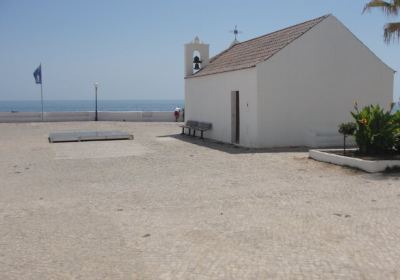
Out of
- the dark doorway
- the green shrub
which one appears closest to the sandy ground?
the green shrub

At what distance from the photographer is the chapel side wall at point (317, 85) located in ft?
60.5

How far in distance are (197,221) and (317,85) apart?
1237cm

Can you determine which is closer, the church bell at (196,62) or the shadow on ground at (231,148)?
the shadow on ground at (231,148)

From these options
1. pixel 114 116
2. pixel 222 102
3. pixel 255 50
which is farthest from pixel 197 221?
pixel 114 116

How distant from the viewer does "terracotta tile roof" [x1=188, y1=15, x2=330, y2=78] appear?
19016 millimetres

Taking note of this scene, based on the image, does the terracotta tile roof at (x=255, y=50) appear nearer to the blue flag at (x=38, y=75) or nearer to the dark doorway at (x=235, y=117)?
the dark doorway at (x=235, y=117)

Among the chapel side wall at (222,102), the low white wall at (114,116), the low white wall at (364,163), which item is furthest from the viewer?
the low white wall at (114,116)

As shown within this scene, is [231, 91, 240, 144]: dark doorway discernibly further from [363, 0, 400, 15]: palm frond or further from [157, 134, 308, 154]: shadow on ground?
[363, 0, 400, 15]: palm frond

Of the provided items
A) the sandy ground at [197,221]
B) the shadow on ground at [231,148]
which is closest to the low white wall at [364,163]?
the sandy ground at [197,221]

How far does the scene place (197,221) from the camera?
798 cm

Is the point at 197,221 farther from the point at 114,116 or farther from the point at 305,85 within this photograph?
the point at 114,116

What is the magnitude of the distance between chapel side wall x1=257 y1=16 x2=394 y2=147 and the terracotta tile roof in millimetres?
446

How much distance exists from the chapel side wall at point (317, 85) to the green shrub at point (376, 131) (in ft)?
13.1

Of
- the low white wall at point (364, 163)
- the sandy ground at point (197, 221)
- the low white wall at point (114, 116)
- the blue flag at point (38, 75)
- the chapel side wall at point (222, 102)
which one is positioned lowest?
the sandy ground at point (197, 221)
